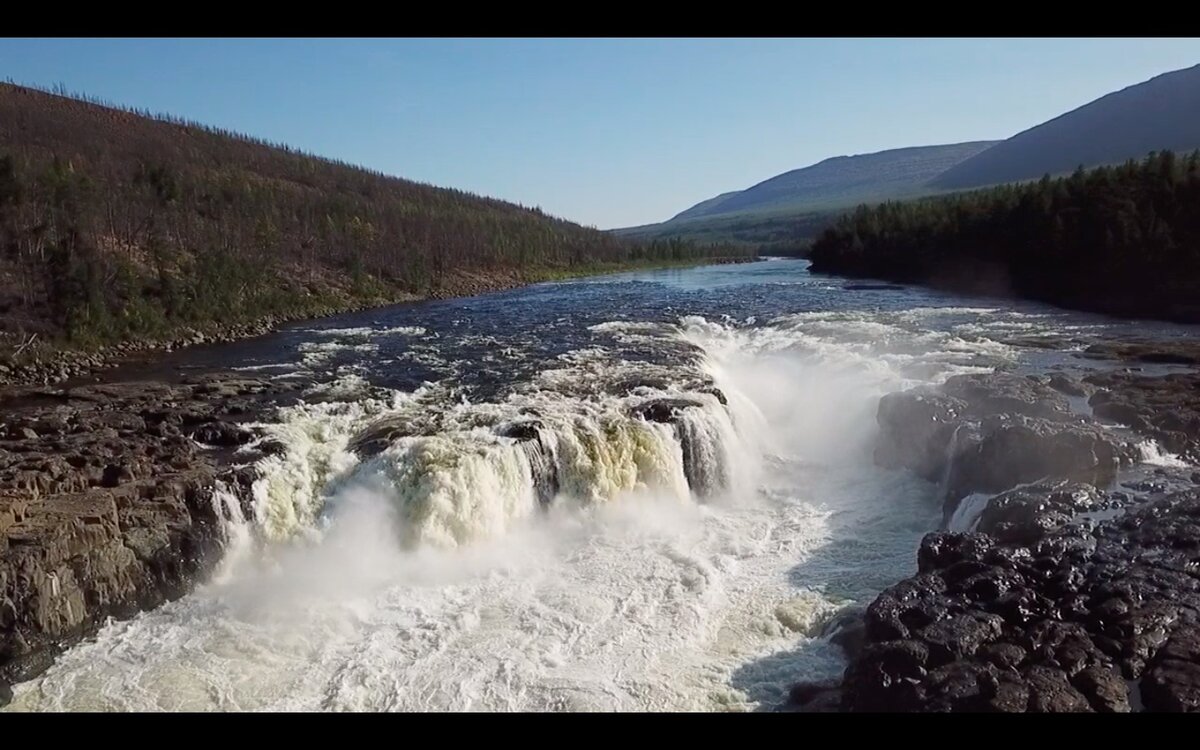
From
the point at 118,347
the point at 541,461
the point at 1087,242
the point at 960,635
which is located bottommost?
the point at 960,635

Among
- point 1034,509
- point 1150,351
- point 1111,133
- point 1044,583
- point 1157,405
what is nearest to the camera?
point 1044,583

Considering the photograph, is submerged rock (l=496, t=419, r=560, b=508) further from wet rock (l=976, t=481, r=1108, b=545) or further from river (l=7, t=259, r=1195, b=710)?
wet rock (l=976, t=481, r=1108, b=545)

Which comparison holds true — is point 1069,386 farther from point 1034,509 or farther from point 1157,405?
point 1034,509

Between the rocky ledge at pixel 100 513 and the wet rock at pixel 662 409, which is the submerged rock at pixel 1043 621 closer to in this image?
the wet rock at pixel 662 409

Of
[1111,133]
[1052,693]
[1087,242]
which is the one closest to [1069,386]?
[1052,693]

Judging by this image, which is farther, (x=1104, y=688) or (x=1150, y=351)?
(x=1150, y=351)

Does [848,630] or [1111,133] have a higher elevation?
[1111,133]
